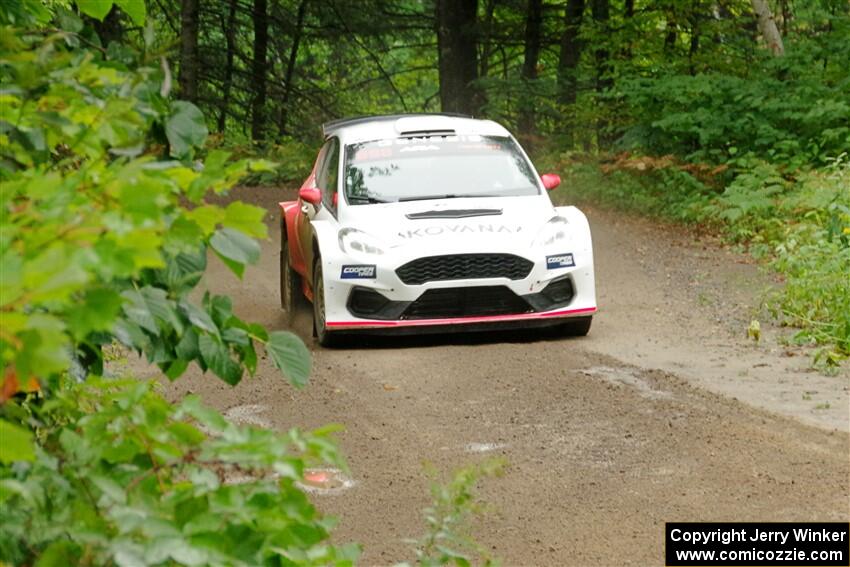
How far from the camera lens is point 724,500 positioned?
6.40 metres

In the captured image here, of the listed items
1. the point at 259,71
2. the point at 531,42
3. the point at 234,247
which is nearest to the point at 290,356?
the point at 234,247

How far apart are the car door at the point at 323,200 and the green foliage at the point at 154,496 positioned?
9.52 meters

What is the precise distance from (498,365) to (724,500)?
12.9ft

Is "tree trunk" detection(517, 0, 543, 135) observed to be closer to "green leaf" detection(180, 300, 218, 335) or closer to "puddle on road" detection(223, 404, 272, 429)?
"puddle on road" detection(223, 404, 272, 429)

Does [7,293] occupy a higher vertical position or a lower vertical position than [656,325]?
higher

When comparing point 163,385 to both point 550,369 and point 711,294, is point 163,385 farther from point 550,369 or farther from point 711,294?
point 711,294

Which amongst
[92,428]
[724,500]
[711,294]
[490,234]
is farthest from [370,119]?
[92,428]

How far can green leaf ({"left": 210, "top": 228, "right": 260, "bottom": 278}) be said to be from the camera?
9.18ft

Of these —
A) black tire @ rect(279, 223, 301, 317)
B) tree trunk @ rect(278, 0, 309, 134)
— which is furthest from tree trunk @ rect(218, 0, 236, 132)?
black tire @ rect(279, 223, 301, 317)

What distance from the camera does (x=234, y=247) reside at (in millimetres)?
2820

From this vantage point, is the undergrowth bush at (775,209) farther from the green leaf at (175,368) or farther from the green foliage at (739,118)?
the green leaf at (175,368)

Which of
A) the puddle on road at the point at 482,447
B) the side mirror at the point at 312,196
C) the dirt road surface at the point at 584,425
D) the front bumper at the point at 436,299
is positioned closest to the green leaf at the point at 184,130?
the dirt road surface at the point at 584,425

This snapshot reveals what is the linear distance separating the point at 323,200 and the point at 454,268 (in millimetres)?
1949

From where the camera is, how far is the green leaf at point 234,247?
9.18 feet
